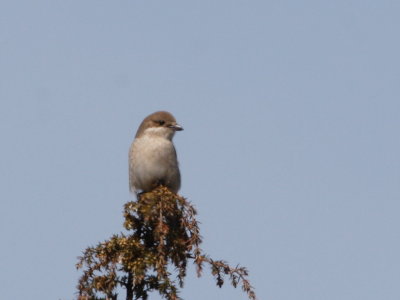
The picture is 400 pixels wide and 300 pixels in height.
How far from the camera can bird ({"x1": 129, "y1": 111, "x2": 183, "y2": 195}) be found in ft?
28.7

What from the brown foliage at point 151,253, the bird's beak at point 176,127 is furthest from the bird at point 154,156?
the brown foliage at point 151,253

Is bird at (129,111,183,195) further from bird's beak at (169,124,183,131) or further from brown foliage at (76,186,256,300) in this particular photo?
brown foliage at (76,186,256,300)

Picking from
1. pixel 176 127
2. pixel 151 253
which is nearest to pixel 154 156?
pixel 176 127

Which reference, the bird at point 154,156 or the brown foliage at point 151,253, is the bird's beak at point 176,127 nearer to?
Result: the bird at point 154,156

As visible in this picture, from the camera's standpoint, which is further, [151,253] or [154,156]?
[154,156]

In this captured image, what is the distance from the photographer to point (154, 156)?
8.87 m

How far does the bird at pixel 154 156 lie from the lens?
8.75 metres

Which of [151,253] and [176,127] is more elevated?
[176,127]

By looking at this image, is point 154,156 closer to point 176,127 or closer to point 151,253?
point 176,127

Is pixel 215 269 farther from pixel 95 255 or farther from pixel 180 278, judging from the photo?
pixel 95 255

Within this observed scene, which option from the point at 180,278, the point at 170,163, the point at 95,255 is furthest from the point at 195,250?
the point at 170,163

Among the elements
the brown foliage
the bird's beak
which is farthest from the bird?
the brown foliage

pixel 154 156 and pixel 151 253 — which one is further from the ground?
pixel 154 156

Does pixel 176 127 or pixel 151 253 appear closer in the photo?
pixel 151 253
